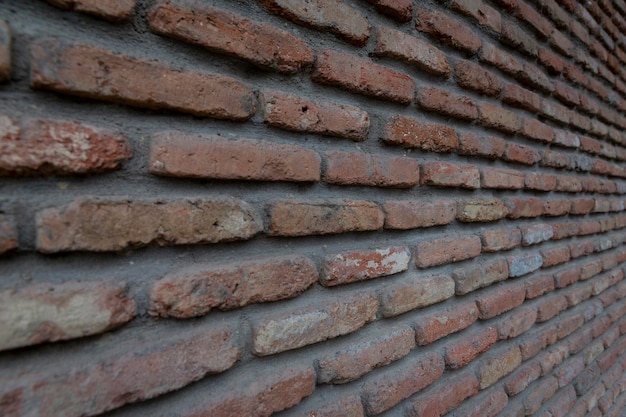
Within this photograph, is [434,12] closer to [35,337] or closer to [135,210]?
[135,210]

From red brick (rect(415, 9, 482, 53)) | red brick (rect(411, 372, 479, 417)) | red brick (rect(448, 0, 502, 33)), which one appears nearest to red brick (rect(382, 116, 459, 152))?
red brick (rect(415, 9, 482, 53))

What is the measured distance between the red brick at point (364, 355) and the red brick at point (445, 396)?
0.17m

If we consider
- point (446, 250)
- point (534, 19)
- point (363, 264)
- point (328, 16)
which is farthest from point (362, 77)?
point (534, 19)

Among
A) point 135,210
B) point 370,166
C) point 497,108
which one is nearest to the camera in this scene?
point 135,210

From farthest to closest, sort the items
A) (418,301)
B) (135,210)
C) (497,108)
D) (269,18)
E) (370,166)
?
1. (497,108)
2. (418,301)
3. (370,166)
4. (269,18)
5. (135,210)

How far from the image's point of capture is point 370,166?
3.13 feet

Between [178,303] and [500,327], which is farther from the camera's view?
[500,327]

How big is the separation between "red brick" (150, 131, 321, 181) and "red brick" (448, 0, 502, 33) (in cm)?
78

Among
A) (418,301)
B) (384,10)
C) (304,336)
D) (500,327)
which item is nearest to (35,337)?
(304,336)

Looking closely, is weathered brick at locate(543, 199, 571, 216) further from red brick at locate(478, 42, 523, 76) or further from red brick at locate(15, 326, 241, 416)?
red brick at locate(15, 326, 241, 416)

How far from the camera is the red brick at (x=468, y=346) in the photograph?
1.16m

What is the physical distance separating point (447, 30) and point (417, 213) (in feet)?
1.93

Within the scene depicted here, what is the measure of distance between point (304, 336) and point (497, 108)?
1.12m

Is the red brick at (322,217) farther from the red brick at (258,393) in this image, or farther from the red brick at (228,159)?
the red brick at (258,393)
